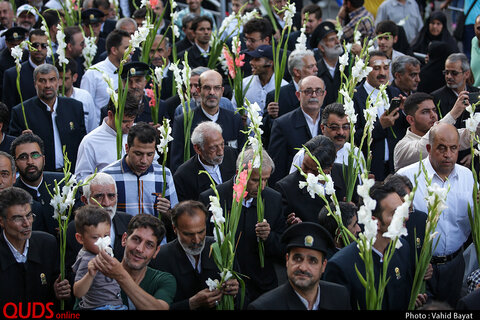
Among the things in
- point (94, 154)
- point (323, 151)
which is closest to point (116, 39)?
point (94, 154)

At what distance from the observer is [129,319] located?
170 inches

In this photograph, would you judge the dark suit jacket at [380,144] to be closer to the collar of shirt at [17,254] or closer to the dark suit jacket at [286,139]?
the dark suit jacket at [286,139]

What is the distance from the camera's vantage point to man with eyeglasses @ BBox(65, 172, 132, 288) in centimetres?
532

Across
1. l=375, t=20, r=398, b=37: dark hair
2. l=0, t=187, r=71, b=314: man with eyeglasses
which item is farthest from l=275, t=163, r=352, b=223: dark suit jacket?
l=375, t=20, r=398, b=37: dark hair

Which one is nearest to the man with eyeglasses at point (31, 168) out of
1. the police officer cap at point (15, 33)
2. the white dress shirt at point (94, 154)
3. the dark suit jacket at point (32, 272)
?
the white dress shirt at point (94, 154)

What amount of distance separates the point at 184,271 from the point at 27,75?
168 inches

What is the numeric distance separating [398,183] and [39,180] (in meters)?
2.55

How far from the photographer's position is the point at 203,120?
7312mm

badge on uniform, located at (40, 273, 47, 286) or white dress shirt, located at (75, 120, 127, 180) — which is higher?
white dress shirt, located at (75, 120, 127, 180)

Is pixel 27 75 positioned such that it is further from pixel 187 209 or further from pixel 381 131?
pixel 187 209

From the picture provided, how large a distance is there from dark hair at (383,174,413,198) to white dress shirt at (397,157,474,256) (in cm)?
38

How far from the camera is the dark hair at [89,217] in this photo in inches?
193

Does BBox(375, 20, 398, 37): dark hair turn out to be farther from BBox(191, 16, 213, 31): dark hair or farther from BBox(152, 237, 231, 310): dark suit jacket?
BBox(152, 237, 231, 310): dark suit jacket

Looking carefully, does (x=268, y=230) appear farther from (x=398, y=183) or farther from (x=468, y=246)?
(x=468, y=246)
